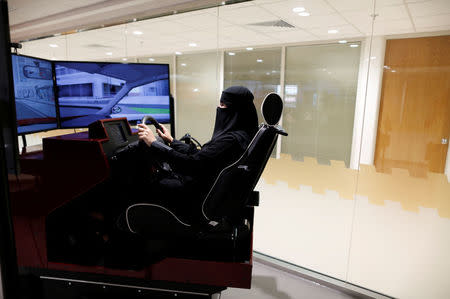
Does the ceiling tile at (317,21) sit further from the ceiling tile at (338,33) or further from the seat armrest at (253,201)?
the seat armrest at (253,201)

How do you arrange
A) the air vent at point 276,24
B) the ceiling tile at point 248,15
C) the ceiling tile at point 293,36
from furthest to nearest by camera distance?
the ceiling tile at point 293,36, the air vent at point 276,24, the ceiling tile at point 248,15

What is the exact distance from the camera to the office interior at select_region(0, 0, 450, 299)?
233 centimetres

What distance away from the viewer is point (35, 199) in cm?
161

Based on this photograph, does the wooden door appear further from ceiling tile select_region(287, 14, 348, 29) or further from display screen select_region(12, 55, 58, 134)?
display screen select_region(12, 55, 58, 134)

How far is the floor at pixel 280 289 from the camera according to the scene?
2129mm

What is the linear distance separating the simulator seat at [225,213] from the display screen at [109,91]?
3.66ft

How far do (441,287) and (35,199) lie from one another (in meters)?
2.80

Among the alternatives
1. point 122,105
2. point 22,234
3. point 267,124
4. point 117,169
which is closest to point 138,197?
point 117,169

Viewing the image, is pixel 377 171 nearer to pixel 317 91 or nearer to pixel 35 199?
pixel 317 91

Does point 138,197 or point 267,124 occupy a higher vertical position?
point 267,124

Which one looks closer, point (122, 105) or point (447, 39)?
point (447, 39)

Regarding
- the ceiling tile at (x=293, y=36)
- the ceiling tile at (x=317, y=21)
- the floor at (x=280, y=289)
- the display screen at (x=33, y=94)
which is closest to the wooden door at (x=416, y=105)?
the ceiling tile at (x=317, y=21)

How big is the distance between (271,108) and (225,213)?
1.85 ft

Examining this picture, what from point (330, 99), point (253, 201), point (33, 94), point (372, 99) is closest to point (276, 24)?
point (330, 99)
